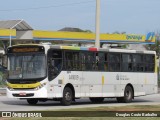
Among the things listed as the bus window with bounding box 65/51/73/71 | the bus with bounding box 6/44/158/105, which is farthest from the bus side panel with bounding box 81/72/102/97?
the bus window with bounding box 65/51/73/71

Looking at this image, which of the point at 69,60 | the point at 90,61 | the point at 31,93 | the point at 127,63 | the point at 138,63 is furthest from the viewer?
the point at 138,63

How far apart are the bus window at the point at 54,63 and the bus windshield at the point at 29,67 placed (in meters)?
0.30

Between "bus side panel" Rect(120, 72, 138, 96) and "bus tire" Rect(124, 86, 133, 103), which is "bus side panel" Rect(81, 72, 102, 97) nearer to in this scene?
"bus side panel" Rect(120, 72, 138, 96)

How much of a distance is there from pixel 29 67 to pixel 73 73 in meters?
2.31

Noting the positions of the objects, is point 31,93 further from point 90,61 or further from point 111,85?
point 111,85

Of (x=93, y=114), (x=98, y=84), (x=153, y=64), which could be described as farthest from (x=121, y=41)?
(x=93, y=114)

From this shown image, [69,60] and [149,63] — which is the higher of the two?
[69,60]

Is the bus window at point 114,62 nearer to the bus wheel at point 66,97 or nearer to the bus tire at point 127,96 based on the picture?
the bus tire at point 127,96

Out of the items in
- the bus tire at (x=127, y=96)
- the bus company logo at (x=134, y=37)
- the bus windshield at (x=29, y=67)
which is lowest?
the bus tire at (x=127, y=96)

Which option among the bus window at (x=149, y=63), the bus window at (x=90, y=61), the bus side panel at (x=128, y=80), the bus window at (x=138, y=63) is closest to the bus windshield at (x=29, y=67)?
the bus window at (x=90, y=61)

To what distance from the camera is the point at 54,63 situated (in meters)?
23.8

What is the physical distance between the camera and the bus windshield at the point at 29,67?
76.9ft

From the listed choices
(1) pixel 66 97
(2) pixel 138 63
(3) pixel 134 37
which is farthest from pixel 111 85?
(3) pixel 134 37

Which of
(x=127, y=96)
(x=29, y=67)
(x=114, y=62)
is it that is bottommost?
(x=127, y=96)
